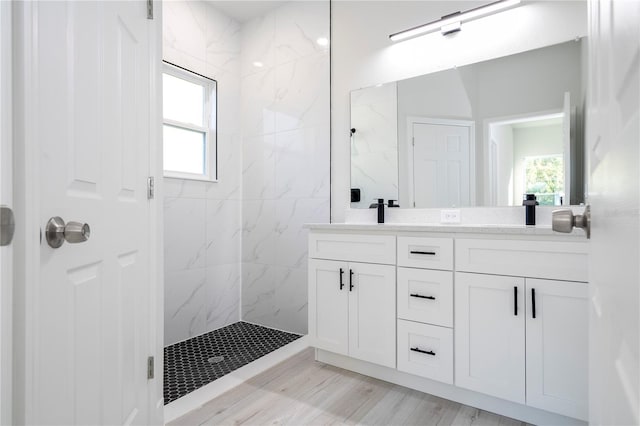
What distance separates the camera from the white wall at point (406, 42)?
197 centimetres

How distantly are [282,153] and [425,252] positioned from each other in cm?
173

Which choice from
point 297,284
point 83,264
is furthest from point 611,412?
point 297,284

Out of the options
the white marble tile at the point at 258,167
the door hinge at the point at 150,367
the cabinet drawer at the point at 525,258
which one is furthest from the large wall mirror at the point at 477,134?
the door hinge at the point at 150,367

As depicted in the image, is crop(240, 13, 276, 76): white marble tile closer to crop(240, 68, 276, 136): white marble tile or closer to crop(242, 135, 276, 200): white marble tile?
crop(240, 68, 276, 136): white marble tile

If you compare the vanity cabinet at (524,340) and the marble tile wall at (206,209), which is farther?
the marble tile wall at (206,209)

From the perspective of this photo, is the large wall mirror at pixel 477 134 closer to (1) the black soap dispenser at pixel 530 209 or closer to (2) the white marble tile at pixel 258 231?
(1) the black soap dispenser at pixel 530 209

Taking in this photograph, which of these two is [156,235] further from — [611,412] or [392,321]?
[611,412]

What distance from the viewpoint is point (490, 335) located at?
164 cm

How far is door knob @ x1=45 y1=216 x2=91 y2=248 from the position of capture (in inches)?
29.9

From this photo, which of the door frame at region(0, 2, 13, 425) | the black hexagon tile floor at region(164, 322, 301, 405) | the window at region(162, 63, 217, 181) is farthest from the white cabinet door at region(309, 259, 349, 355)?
the door frame at region(0, 2, 13, 425)

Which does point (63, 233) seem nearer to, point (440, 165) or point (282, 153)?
point (440, 165)

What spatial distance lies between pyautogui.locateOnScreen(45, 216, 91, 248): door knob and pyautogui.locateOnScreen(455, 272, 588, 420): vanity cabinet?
5.24 ft

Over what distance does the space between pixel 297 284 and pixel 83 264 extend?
2207 mm

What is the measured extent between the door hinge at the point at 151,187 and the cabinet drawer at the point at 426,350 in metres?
1.41
